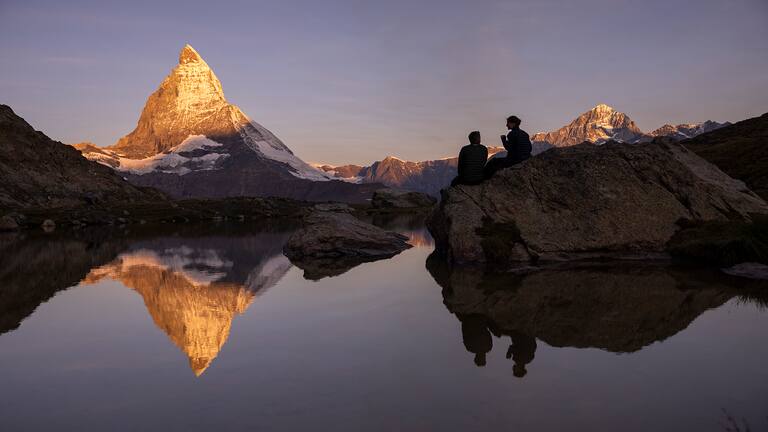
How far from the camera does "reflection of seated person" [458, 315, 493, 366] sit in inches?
401

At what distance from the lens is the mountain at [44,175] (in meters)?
97.8

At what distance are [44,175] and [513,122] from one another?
112 metres

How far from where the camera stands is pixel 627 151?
2612 cm

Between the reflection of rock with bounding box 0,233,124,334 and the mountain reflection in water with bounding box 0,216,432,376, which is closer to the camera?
the mountain reflection in water with bounding box 0,216,432,376

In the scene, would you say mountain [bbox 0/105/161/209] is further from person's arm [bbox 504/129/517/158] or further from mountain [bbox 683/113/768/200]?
mountain [bbox 683/113/768/200]

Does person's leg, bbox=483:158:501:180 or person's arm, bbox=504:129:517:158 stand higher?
person's arm, bbox=504:129:517:158

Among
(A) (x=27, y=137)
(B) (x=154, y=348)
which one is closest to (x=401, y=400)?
(B) (x=154, y=348)

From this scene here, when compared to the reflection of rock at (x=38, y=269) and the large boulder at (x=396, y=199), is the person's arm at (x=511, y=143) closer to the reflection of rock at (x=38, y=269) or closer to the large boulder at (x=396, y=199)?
the reflection of rock at (x=38, y=269)

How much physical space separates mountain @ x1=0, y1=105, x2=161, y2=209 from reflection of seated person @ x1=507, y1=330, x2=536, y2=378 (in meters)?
97.0

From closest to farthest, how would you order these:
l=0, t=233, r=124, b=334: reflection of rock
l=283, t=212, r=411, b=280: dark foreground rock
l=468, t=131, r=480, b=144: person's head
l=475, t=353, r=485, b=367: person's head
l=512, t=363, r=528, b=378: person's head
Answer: l=512, t=363, r=528, b=378: person's head, l=475, t=353, r=485, b=367: person's head, l=0, t=233, r=124, b=334: reflection of rock, l=468, t=131, r=480, b=144: person's head, l=283, t=212, r=411, b=280: dark foreground rock

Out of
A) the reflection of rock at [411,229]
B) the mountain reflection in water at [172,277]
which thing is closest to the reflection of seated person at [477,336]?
the mountain reflection in water at [172,277]

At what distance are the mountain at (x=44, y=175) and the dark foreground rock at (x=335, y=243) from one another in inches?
3073

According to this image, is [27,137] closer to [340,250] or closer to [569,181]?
[340,250]

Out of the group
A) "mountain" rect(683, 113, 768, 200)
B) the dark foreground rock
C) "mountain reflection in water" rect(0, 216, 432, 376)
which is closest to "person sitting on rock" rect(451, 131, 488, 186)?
the dark foreground rock
